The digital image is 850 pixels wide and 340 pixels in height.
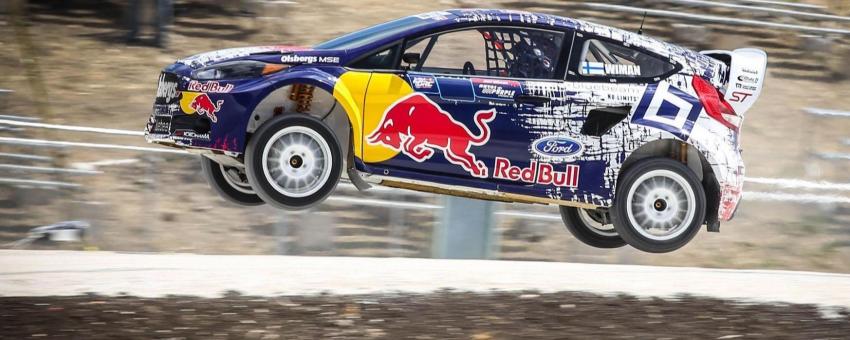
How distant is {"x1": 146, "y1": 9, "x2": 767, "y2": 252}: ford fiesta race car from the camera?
261 inches

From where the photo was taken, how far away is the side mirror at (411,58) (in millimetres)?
6820

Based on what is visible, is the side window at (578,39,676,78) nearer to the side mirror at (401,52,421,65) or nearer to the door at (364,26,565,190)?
the door at (364,26,565,190)

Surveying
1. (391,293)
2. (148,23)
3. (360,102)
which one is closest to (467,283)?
(391,293)

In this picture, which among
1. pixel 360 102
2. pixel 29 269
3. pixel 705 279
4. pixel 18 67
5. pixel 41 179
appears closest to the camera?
pixel 360 102

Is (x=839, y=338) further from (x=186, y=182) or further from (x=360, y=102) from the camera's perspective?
(x=186, y=182)

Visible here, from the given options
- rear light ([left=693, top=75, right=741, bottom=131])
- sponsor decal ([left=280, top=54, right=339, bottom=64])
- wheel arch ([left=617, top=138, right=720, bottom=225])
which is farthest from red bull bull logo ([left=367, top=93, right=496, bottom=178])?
rear light ([left=693, top=75, right=741, bottom=131])

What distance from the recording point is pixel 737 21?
15180 mm

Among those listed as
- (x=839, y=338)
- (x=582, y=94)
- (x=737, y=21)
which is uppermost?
(x=737, y=21)

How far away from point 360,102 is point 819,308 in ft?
15.7

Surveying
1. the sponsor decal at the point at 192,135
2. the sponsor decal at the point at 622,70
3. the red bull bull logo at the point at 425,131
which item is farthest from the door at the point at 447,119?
the sponsor decal at the point at 192,135

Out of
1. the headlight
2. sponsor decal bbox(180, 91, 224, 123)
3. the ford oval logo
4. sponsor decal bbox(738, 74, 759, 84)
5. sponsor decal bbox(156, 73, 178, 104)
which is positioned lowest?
the ford oval logo

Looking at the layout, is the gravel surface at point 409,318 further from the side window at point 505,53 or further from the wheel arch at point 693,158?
the side window at point 505,53

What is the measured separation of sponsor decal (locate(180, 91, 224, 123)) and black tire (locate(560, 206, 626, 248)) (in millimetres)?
2592

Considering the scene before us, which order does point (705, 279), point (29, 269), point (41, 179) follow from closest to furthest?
1. point (29, 269)
2. point (705, 279)
3. point (41, 179)
